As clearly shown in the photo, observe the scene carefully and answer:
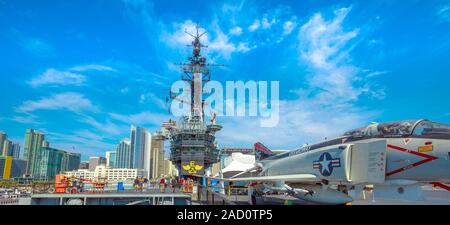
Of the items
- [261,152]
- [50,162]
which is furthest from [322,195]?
[50,162]

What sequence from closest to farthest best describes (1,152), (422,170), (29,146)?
(422,170)
(1,152)
(29,146)

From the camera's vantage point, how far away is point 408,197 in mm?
9633

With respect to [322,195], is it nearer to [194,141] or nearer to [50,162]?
[194,141]

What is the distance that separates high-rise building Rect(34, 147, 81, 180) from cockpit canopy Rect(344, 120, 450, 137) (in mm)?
162779

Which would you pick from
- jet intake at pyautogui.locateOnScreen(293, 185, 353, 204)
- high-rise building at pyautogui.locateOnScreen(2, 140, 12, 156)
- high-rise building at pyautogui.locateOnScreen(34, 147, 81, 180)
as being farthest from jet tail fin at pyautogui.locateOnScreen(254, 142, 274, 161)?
high-rise building at pyautogui.locateOnScreen(2, 140, 12, 156)

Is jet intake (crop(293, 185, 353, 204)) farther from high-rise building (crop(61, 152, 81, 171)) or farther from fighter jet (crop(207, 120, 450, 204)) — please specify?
high-rise building (crop(61, 152, 81, 171))

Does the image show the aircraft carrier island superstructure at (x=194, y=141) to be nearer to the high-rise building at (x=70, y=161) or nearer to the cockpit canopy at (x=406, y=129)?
the cockpit canopy at (x=406, y=129)

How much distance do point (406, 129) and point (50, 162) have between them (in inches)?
7235

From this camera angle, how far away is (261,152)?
25.3 meters

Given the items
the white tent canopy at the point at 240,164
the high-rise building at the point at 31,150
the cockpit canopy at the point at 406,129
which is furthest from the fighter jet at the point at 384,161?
the high-rise building at the point at 31,150
